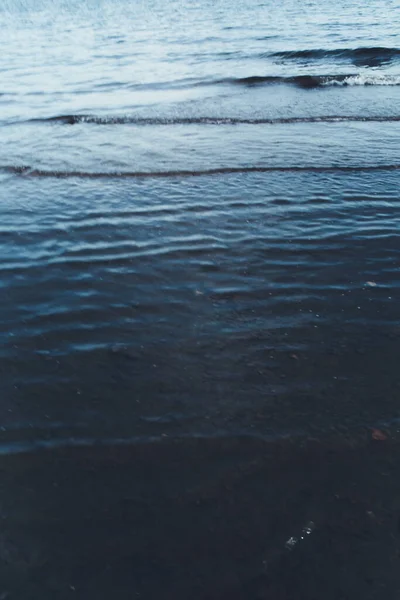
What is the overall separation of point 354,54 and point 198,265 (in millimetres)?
20499

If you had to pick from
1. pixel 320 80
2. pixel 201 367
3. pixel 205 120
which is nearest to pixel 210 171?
pixel 205 120

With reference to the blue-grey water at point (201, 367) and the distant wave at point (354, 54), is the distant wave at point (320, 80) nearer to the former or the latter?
the distant wave at point (354, 54)

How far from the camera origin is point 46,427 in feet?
13.2

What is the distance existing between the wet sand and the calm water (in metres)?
0.26

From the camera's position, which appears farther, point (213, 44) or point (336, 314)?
point (213, 44)

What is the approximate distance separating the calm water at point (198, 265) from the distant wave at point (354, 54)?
6.12m

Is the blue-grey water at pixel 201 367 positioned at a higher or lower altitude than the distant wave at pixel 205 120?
lower

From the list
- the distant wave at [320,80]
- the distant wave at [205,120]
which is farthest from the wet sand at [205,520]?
the distant wave at [320,80]

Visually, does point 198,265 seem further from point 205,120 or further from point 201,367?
point 205,120

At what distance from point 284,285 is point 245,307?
0.69 meters

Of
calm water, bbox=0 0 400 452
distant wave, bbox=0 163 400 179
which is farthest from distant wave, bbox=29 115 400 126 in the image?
distant wave, bbox=0 163 400 179

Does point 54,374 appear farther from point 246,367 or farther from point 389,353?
point 389,353

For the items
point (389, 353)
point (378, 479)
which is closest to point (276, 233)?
point (389, 353)

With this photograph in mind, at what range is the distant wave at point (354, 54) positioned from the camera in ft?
70.9
